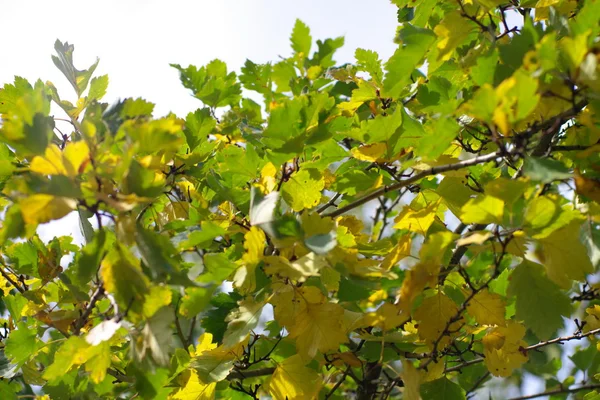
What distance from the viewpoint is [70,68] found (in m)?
1.52

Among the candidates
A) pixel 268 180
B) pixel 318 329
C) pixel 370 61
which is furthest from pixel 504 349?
pixel 370 61

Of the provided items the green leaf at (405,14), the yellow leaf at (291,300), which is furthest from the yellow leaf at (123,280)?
the green leaf at (405,14)

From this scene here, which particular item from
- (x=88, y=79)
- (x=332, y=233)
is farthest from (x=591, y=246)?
(x=88, y=79)

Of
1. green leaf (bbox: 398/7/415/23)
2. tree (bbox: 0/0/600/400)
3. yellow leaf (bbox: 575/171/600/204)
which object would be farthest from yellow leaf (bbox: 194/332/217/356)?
green leaf (bbox: 398/7/415/23)

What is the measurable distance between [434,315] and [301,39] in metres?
1.08

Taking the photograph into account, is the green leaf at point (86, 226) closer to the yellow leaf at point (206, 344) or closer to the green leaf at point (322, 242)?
the yellow leaf at point (206, 344)

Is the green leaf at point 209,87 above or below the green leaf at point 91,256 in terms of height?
above

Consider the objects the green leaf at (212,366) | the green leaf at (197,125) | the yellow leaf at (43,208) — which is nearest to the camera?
the yellow leaf at (43,208)

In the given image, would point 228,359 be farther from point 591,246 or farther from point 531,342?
point 531,342

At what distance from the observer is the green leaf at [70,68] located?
151cm

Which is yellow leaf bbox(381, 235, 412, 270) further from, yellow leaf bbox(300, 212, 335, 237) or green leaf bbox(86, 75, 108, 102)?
green leaf bbox(86, 75, 108, 102)

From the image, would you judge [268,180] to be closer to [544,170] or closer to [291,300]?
[291,300]

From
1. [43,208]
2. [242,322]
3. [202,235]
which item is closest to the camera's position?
[43,208]

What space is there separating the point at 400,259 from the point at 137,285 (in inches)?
22.9
